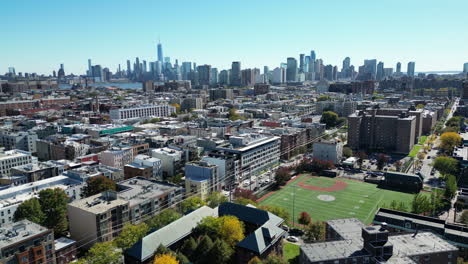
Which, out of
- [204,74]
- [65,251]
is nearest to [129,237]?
[65,251]

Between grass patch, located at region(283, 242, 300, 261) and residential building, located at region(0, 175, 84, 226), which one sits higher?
residential building, located at region(0, 175, 84, 226)

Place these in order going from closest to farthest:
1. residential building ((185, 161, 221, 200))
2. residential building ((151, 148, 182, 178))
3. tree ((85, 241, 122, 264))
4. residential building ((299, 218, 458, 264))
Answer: residential building ((299, 218, 458, 264))
tree ((85, 241, 122, 264))
residential building ((185, 161, 221, 200))
residential building ((151, 148, 182, 178))

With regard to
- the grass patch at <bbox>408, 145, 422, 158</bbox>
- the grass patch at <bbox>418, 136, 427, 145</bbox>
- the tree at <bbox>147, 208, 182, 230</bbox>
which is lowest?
the grass patch at <bbox>408, 145, 422, 158</bbox>

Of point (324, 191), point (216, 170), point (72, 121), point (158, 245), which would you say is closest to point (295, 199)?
point (324, 191)

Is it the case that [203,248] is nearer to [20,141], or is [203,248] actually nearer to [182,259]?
[182,259]

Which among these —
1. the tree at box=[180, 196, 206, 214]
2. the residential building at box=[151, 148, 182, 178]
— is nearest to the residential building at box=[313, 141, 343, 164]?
the residential building at box=[151, 148, 182, 178]

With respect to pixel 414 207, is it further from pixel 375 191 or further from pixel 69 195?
pixel 69 195

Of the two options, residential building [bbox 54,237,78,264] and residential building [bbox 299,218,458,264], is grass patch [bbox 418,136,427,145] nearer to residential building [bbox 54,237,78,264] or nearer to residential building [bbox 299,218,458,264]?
residential building [bbox 299,218,458,264]
